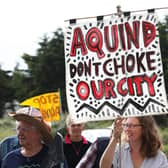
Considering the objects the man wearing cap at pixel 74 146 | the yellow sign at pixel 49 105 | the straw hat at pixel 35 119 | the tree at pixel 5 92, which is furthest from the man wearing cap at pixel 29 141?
the tree at pixel 5 92

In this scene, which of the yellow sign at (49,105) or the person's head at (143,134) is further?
the yellow sign at (49,105)

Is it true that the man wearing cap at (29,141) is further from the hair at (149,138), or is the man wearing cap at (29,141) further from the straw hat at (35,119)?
the hair at (149,138)

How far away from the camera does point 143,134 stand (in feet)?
14.0

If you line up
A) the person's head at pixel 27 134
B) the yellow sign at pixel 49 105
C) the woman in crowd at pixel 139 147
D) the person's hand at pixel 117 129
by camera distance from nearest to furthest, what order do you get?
the person's hand at pixel 117 129 < the woman in crowd at pixel 139 147 < the person's head at pixel 27 134 < the yellow sign at pixel 49 105

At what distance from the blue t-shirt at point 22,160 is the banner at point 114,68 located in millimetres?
418

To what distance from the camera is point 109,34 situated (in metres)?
4.49

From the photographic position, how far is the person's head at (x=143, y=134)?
4.26m

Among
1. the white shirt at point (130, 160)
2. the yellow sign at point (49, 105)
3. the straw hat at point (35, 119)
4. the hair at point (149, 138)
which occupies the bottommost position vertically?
the white shirt at point (130, 160)

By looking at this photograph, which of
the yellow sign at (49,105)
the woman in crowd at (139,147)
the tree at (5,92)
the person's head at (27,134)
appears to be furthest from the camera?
the tree at (5,92)

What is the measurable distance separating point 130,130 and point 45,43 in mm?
39633

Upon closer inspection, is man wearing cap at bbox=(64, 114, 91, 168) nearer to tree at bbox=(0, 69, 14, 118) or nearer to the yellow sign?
the yellow sign

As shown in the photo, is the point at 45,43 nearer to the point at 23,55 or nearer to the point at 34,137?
Result: the point at 23,55

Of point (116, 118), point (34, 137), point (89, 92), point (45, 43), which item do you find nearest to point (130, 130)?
point (116, 118)

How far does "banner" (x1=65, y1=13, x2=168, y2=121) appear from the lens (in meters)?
4.29
